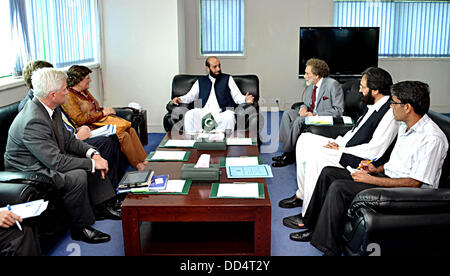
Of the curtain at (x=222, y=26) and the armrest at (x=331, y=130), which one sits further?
the curtain at (x=222, y=26)

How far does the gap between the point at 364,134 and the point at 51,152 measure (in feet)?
7.54

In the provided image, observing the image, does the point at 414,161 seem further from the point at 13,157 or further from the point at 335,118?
the point at 13,157

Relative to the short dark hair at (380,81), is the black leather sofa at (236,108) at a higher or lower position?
lower

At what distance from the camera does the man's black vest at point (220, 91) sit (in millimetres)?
5469

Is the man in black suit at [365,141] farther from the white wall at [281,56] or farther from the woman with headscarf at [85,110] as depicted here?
the white wall at [281,56]

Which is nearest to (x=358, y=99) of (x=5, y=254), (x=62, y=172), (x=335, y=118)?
(x=335, y=118)

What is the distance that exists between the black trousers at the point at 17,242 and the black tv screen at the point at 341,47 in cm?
529

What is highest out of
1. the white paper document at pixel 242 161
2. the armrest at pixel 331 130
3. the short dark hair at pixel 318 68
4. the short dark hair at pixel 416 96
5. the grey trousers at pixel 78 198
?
the short dark hair at pixel 318 68

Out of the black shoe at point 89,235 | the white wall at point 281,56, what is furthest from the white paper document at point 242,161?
the white wall at point 281,56

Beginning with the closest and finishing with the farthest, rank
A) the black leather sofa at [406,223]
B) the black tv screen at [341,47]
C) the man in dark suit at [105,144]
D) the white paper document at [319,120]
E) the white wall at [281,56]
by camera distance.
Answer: the black leather sofa at [406,223]
the man in dark suit at [105,144]
the white paper document at [319,120]
the black tv screen at [341,47]
the white wall at [281,56]

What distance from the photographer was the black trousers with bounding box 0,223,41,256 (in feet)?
7.38

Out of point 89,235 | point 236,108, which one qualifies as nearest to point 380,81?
point 236,108

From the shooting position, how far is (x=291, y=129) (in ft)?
15.9
